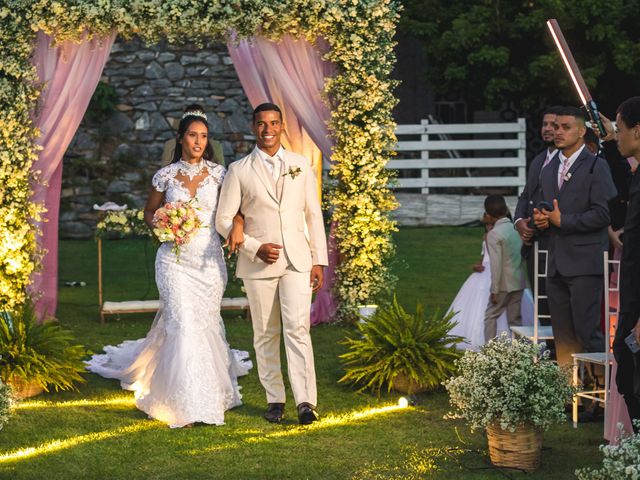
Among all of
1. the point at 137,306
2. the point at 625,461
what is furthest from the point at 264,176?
the point at 137,306

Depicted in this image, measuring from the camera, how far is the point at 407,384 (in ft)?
30.2

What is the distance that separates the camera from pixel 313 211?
8.22 metres

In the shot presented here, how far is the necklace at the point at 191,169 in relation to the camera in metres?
8.90

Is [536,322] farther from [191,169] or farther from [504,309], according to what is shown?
[191,169]

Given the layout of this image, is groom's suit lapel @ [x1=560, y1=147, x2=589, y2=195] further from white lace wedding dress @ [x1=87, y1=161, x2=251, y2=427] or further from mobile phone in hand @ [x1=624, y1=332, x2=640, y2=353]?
mobile phone in hand @ [x1=624, y1=332, x2=640, y2=353]

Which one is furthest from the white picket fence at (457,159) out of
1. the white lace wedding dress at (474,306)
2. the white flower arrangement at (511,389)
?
the white flower arrangement at (511,389)

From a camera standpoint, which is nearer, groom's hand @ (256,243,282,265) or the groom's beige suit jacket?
groom's hand @ (256,243,282,265)

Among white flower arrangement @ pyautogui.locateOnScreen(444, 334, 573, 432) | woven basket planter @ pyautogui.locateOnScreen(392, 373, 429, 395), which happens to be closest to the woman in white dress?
woven basket planter @ pyautogui.locateOnScreen(392, 373, 429, 395)

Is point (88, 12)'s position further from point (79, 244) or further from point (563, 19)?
point (563, 19)

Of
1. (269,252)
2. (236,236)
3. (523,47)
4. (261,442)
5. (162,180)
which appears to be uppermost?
(523,47)

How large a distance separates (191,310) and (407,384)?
6.16ft

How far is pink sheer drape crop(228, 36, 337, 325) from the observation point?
476 inches

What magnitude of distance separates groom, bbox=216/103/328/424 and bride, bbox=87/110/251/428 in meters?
0.55

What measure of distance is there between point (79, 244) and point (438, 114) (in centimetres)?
1063
